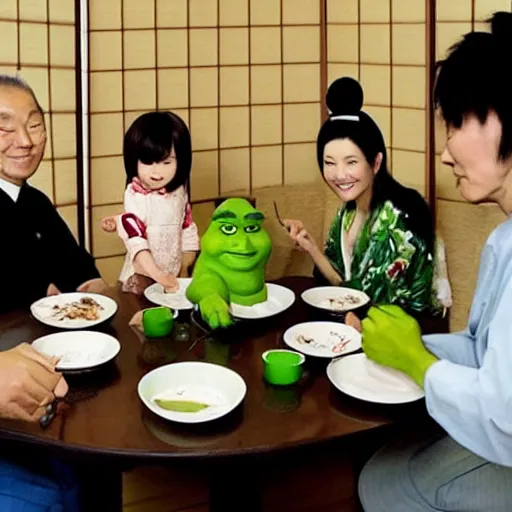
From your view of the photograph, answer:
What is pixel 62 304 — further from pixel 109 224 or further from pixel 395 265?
pixel 395 265

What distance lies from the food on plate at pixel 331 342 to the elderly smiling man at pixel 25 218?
73 centimetres

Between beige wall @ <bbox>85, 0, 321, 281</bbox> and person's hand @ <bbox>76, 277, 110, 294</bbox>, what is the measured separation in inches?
7.7

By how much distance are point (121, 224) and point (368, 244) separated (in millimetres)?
685

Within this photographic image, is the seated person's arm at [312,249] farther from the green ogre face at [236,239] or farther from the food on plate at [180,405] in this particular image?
the food on plate at [180,405]

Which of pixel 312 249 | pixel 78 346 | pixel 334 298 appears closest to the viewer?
pixel 78 346

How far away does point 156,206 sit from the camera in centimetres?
228

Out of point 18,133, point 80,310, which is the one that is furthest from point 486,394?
point 18,133

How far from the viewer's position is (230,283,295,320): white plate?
6.47ft

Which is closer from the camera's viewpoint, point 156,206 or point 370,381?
point 370,381

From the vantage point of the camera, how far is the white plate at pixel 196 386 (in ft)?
5.06

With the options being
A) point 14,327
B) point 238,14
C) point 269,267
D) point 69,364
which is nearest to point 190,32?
point 238,14

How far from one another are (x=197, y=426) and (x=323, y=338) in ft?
1.57

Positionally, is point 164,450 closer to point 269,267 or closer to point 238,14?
point 269,267

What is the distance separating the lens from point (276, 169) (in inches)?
112
